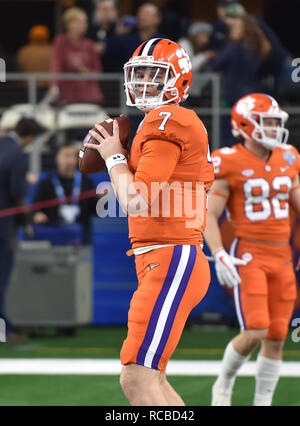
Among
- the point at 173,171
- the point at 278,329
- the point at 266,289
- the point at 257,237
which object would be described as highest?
the point at 173,171

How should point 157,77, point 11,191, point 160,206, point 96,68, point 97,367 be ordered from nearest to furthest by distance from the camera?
point 160,206 → point 157,77 → point 97,367 → point 11,191 → point 96,68

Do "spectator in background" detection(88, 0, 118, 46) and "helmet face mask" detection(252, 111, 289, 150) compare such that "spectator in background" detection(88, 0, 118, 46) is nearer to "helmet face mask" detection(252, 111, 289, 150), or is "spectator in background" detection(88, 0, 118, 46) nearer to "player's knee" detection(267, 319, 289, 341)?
"helmet face mask" detection(252, 111, 289, 150)

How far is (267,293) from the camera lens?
5023 millimetres

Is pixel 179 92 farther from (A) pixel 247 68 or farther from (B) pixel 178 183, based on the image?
(A) pixel 247 68

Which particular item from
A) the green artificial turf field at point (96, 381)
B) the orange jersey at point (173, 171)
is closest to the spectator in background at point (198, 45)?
the green artificial turf field at point (96, 381)

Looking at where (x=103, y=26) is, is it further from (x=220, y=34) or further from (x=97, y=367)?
(x=97, y=367)

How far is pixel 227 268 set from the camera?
497 cm

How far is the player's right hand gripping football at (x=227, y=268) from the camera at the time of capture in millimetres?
4965

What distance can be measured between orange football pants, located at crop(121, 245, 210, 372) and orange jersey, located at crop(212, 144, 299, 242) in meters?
1.56

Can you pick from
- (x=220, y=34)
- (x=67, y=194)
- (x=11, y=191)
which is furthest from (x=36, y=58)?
(x=11, y=191)

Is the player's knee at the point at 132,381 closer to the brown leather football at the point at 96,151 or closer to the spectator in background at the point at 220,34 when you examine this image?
the brown leather football at the point at 96,151

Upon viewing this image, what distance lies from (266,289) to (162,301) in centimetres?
161

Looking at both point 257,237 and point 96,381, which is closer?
point 257,237

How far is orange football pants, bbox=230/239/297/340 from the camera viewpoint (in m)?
4.92
